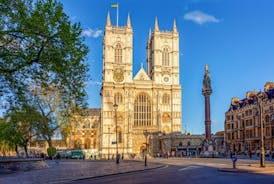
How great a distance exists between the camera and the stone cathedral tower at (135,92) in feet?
283

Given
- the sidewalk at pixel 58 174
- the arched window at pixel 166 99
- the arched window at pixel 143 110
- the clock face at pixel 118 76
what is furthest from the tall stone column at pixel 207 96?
the clock face at pixel 118 76

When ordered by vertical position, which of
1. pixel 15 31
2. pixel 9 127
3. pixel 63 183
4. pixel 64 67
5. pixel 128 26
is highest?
pixel 128 26

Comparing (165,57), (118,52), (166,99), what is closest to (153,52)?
(165,57)

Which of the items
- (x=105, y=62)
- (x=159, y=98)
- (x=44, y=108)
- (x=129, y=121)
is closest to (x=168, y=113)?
(x=159, y=98)

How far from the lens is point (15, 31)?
60.3ft

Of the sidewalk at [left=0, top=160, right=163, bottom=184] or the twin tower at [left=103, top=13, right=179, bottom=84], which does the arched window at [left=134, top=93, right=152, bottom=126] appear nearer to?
the twin tower at [left=103, top=13, right=179, bottom=84]

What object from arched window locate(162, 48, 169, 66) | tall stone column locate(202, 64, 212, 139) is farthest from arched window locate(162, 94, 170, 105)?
tall stone column locate(202, 64, 212, 139)

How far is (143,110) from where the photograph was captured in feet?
296

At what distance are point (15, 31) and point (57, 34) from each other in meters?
2.19

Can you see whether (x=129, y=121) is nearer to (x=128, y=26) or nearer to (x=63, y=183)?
(x=128, y=26)

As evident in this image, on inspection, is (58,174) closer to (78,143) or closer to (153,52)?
(153,52)

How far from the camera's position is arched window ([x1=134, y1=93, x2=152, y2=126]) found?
89.4 meters

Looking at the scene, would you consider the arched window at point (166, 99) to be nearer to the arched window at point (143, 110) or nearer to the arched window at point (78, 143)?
the arched window at point (143, 110)

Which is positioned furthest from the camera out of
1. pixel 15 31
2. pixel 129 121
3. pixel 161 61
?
pixel 161 61
